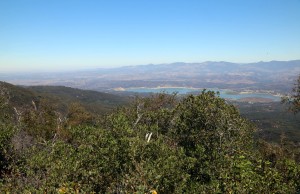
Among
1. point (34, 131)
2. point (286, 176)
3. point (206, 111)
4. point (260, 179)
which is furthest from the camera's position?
point (34, 131)

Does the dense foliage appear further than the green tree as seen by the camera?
No

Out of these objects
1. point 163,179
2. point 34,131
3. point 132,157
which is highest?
point 132,157

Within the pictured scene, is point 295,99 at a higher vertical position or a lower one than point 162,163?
higher

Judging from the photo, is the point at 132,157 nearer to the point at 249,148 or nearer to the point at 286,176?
the point at 286,176

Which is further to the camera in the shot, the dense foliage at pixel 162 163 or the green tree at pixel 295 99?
the green tree at pixel 295 99

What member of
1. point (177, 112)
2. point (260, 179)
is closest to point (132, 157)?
point (260, 179)

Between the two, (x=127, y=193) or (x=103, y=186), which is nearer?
(x=127, y=193)

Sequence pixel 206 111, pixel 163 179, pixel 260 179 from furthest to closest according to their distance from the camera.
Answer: pixel 206 111
pixel 260 179
pixel 163 179

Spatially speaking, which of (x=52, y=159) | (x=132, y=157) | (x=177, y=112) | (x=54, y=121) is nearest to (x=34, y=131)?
(x=54, y=121)

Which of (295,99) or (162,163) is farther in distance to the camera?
(295,99)

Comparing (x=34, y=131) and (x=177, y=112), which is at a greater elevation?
(x=177, y=112)
